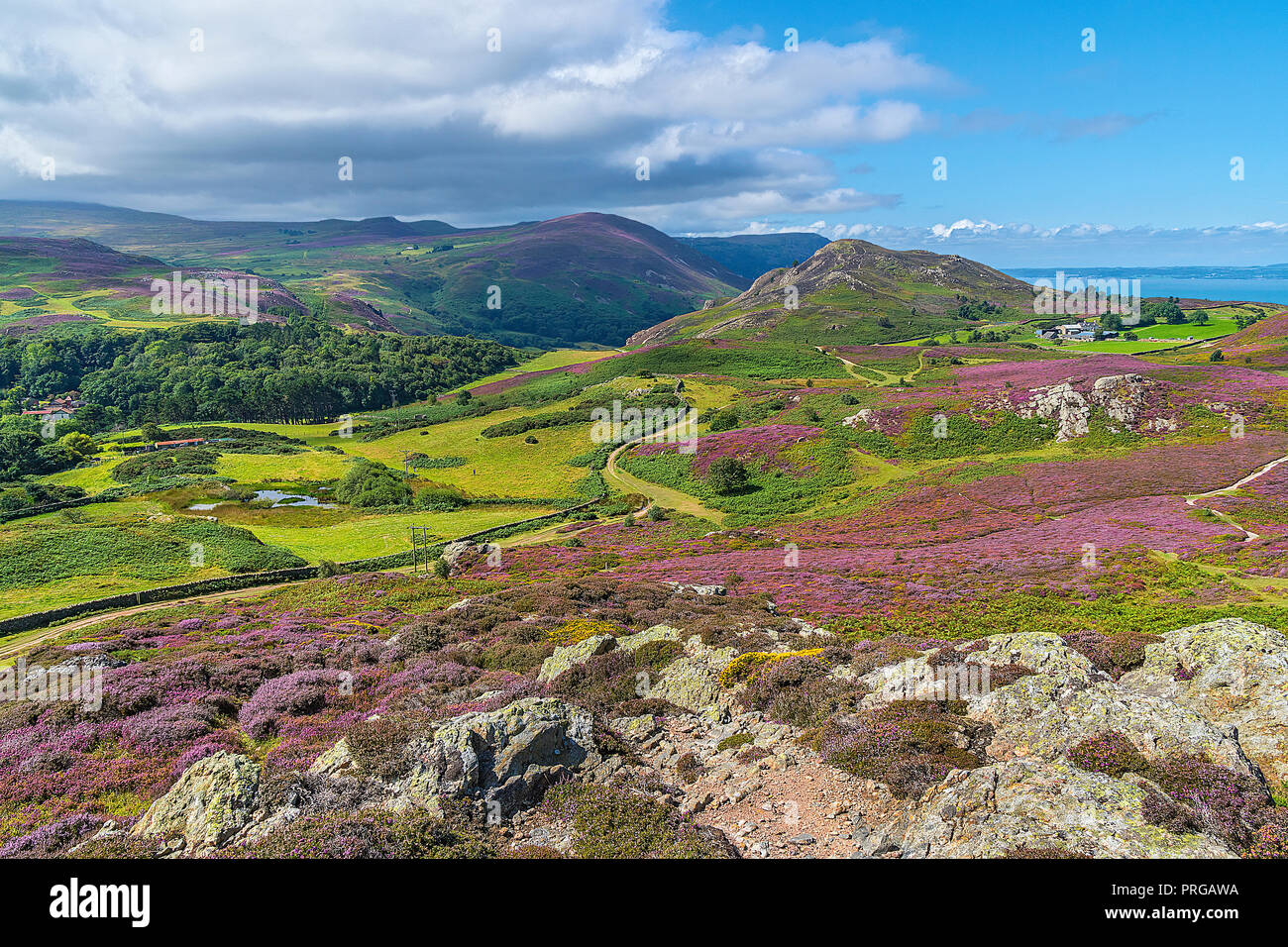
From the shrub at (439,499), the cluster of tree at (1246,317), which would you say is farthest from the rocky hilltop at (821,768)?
the cluster of tree at (1246,317)

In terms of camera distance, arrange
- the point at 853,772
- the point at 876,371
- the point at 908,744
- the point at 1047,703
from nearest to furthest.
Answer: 1. the point at 853,772
2. the point at 908,744
3. the point at 1047,703
4. the point at 876,371

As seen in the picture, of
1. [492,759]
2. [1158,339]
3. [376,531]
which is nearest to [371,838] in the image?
[492,759]

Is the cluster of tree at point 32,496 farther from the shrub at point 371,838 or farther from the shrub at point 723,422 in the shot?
the shrub at point 371,838

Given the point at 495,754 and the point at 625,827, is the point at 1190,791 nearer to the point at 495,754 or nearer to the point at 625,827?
the point at 625,827

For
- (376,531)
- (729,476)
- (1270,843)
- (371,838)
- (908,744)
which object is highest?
(729,476)

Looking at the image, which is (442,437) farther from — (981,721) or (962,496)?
(981,721)

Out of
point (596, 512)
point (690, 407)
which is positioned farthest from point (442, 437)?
point (596, 512)

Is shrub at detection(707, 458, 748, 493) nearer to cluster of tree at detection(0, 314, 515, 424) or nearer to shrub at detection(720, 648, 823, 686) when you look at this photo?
shrub at detection(720, 648, 823, 686)
